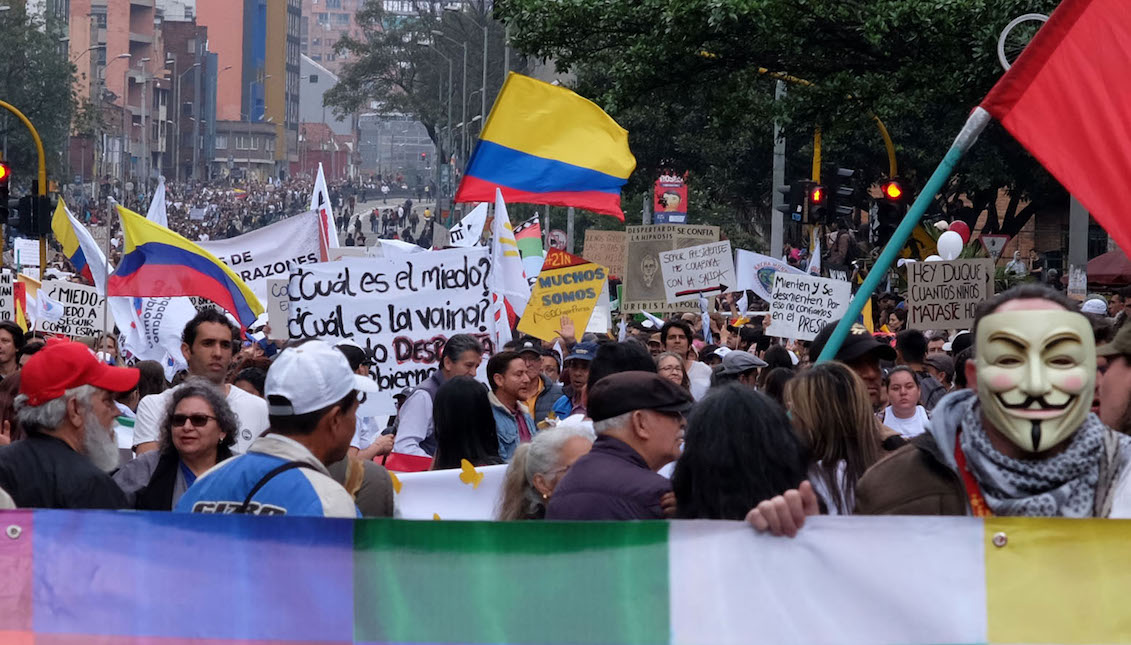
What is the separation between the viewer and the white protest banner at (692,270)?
588 inches

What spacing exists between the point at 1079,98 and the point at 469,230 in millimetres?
16662

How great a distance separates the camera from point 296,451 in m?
3.88

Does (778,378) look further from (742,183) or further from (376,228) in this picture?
(376,228)

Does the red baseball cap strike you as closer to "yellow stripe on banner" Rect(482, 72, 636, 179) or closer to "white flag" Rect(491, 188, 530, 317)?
"white flag" Rect(491, 188, 530, 317)

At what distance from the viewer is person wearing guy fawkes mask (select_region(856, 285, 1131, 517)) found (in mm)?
3457

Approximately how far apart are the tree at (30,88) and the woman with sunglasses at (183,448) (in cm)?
5468

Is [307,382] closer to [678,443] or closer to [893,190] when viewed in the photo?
[678,443]

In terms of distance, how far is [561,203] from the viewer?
1148 cm

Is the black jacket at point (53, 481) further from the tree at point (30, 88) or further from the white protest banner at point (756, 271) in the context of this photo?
the tree at point (30, 88)

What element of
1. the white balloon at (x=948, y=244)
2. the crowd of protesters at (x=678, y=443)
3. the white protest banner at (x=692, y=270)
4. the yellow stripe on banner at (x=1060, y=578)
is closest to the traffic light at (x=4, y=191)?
the white protest banner at (x=692, y=270)

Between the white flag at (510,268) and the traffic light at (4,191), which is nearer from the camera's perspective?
the white flag at (510,268)

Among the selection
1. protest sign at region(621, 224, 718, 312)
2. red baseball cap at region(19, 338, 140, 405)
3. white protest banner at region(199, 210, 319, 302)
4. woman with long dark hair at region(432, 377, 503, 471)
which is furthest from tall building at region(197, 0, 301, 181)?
red baseball cap at region(19, 338, 140, 405)

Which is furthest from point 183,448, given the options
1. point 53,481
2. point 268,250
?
point 268,250

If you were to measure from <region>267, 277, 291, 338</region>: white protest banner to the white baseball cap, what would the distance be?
7636 mm
